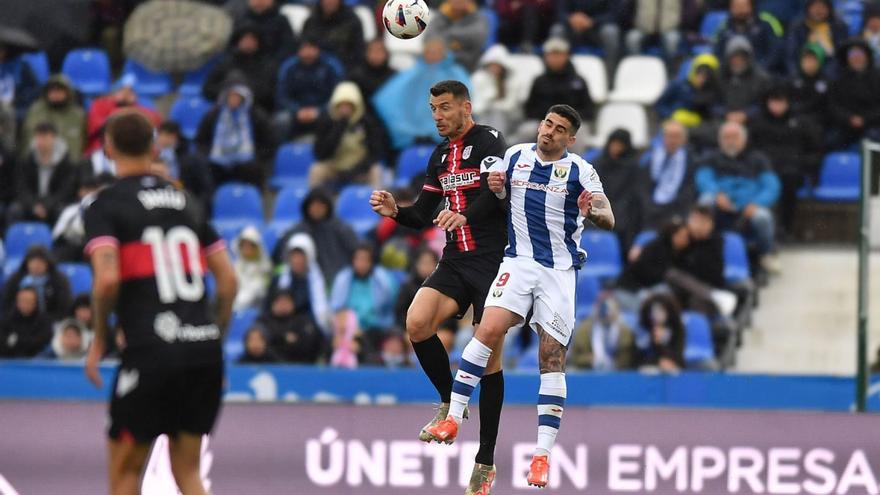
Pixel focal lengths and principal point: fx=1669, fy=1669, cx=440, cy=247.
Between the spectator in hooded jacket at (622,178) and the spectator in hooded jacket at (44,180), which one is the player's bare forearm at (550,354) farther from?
the spectator in hooded jacket at (44,180)

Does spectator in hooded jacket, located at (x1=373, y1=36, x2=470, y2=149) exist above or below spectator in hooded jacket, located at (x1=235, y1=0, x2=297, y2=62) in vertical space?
below

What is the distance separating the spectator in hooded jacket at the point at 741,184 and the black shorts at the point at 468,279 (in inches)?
250

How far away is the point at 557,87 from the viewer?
53.8ft

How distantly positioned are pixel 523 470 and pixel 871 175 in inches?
134

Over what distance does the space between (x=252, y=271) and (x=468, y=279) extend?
647 centimetres

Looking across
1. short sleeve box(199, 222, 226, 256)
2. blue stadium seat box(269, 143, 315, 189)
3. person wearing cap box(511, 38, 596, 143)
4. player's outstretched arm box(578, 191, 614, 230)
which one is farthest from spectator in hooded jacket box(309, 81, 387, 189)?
short sleeve box(199, 222, 226, 256)

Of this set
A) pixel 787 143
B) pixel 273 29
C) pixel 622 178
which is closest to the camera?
pixel 622 178

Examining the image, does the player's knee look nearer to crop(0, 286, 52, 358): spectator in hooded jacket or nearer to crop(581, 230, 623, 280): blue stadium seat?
crop(581, 230, 623, 280): blue stadium seat

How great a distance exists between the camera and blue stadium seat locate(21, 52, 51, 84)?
1845 cm

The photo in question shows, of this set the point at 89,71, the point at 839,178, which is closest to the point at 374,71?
the point at 89,71

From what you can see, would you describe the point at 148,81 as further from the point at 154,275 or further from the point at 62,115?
the point at 154,275

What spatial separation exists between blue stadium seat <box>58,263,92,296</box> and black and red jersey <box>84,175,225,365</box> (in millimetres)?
8573

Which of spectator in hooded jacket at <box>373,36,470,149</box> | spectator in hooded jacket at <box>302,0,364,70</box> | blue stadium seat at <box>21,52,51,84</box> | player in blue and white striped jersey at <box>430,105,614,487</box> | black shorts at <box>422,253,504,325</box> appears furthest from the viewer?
blue stadium seat at <box>21,52,51,84</box>

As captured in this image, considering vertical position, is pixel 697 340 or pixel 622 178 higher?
pixel 622 178
